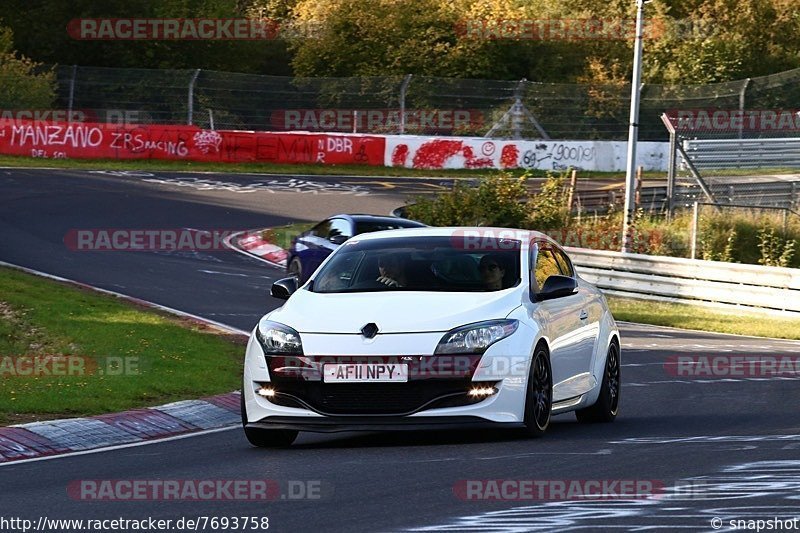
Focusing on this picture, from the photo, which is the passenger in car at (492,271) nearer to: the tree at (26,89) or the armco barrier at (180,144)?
the armco barrier at (180,144)

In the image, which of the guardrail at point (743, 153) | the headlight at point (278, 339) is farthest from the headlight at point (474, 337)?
the guardrail at point (743, 153)

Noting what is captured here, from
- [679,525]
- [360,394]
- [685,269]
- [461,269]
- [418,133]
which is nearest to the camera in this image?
[679,525]

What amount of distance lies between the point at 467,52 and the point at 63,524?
5936 centimetres

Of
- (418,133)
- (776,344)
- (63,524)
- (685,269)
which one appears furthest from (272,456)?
(418,133)

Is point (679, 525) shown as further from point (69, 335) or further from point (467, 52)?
point (467, 52)

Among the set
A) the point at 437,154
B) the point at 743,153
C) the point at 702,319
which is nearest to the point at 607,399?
the point at 702,319

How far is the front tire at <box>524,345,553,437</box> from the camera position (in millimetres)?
10234

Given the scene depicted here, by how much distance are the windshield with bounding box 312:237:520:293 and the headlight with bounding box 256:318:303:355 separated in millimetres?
722

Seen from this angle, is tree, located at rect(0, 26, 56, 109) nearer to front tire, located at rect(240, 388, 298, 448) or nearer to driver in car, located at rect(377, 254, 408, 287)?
driver in car, located at rect(377, 254, 408, 287)

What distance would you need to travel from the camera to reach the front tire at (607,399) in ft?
39.6

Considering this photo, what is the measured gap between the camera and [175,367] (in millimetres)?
14867

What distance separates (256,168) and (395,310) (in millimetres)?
38499

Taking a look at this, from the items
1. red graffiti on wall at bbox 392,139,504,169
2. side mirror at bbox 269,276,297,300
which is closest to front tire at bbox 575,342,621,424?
side mirror at bbox 269,276,297,300

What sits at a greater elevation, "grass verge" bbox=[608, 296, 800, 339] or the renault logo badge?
the renault logo badge
